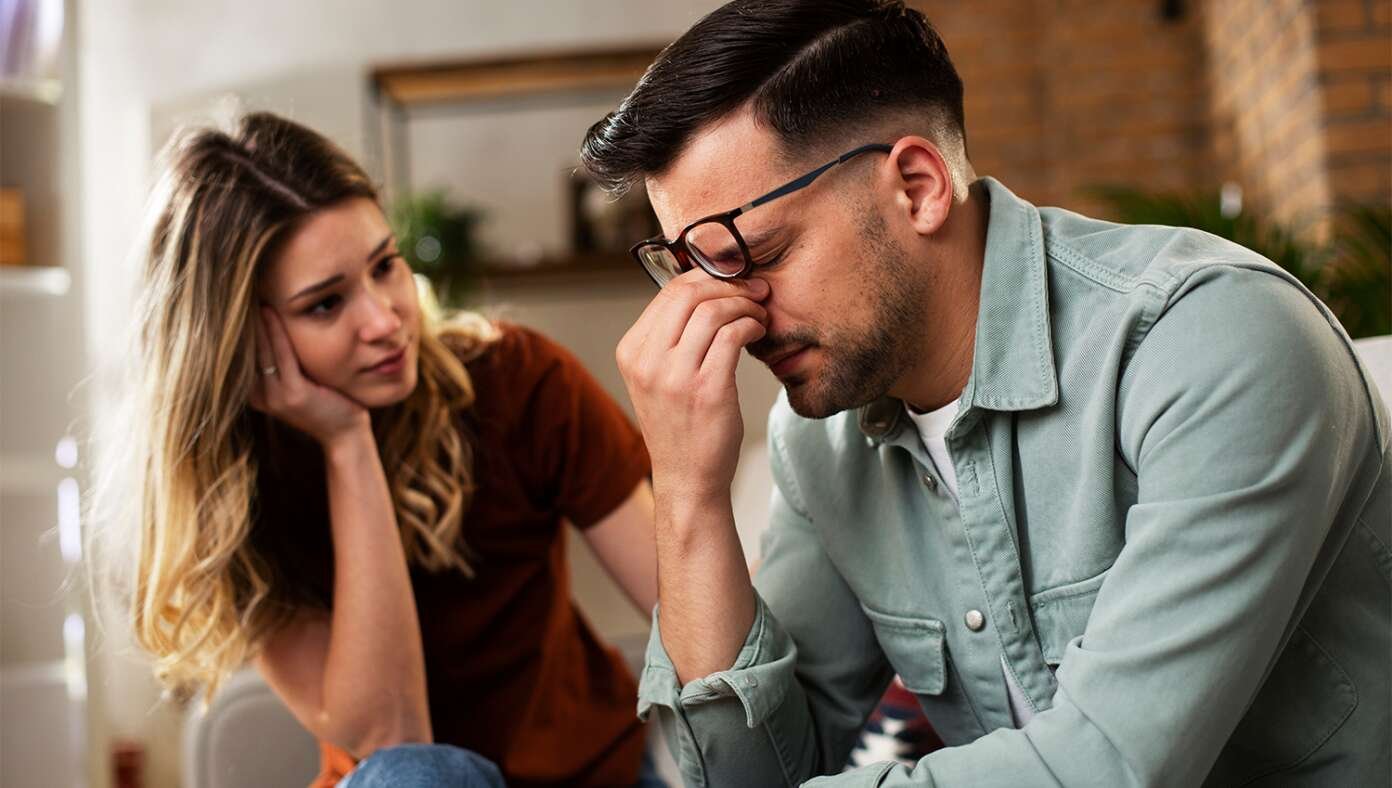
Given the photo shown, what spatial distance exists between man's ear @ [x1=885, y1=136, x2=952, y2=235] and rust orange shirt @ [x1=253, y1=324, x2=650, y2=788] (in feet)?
2.74

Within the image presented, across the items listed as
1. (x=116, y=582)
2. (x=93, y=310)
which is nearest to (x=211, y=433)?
(x=116, y=582)

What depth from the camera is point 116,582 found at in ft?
6.55

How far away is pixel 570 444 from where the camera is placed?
1.88 meters

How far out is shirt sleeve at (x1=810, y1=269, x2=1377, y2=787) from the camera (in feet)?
2.97

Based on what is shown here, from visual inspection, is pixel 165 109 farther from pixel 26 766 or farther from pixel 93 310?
pixel 26 766

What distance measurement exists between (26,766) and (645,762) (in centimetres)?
203

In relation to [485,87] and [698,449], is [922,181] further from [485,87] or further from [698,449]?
[485,87]

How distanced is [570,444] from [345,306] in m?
0.38

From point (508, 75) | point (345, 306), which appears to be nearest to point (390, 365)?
point (345, 306)

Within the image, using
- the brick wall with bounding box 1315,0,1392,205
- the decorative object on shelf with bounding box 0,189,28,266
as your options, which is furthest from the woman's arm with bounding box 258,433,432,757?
the brick wall with bounding box 1315,0,1392,205

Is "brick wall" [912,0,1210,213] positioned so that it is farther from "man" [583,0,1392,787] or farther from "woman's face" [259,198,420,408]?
"man" [583,0,1392,787]

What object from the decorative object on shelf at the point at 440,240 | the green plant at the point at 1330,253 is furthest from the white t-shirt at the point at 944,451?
the decorative object on shelf at the point at 440,240

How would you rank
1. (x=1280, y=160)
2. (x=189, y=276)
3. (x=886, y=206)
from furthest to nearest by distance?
(x=1280, y=160), (x=189, y=276), (x=886, y=206)

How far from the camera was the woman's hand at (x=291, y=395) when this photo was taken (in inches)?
67.5
